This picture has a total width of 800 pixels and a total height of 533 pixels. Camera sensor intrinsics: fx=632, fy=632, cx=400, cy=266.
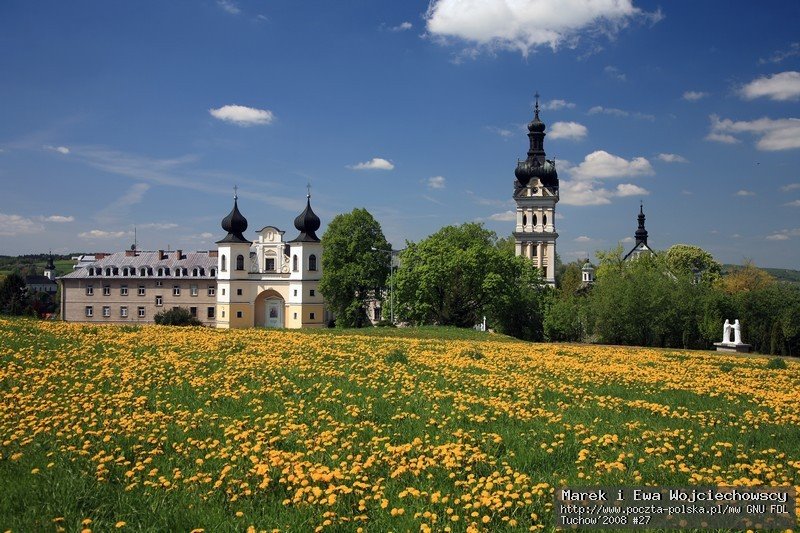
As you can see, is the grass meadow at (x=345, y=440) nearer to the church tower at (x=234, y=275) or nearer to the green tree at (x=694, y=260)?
the church tower at (x=234, y=275)

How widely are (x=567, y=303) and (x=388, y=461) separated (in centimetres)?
5666

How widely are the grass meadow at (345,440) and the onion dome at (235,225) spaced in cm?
6120

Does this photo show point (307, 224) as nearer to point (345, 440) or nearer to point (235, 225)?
point (235, 225)

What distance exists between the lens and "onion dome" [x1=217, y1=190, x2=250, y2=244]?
259 feet

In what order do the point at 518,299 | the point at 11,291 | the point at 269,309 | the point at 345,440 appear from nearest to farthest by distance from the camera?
the point at 345,440 < the point at 518,299 < the point at 269,309 < the point at 11,291

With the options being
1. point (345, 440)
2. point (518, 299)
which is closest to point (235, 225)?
point (518, 299)

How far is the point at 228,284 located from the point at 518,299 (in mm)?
37869

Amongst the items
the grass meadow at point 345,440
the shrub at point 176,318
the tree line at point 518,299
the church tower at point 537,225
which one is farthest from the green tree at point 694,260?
the grass meadow at point 345,440

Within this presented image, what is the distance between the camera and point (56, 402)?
1223 centimetres

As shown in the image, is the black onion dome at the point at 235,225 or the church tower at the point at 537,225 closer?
the black onion dome at the point at 235,225

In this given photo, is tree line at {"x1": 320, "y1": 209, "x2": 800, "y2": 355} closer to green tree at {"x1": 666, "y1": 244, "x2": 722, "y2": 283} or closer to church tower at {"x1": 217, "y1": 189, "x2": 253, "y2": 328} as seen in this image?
church tower at {"x1": 217, "y1": 189, "x2": 253, "y2": 328}

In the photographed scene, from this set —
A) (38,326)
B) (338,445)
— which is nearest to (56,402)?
(338,445)

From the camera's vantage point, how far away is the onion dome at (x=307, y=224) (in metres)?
78.0

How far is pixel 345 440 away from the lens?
34.0 ft
